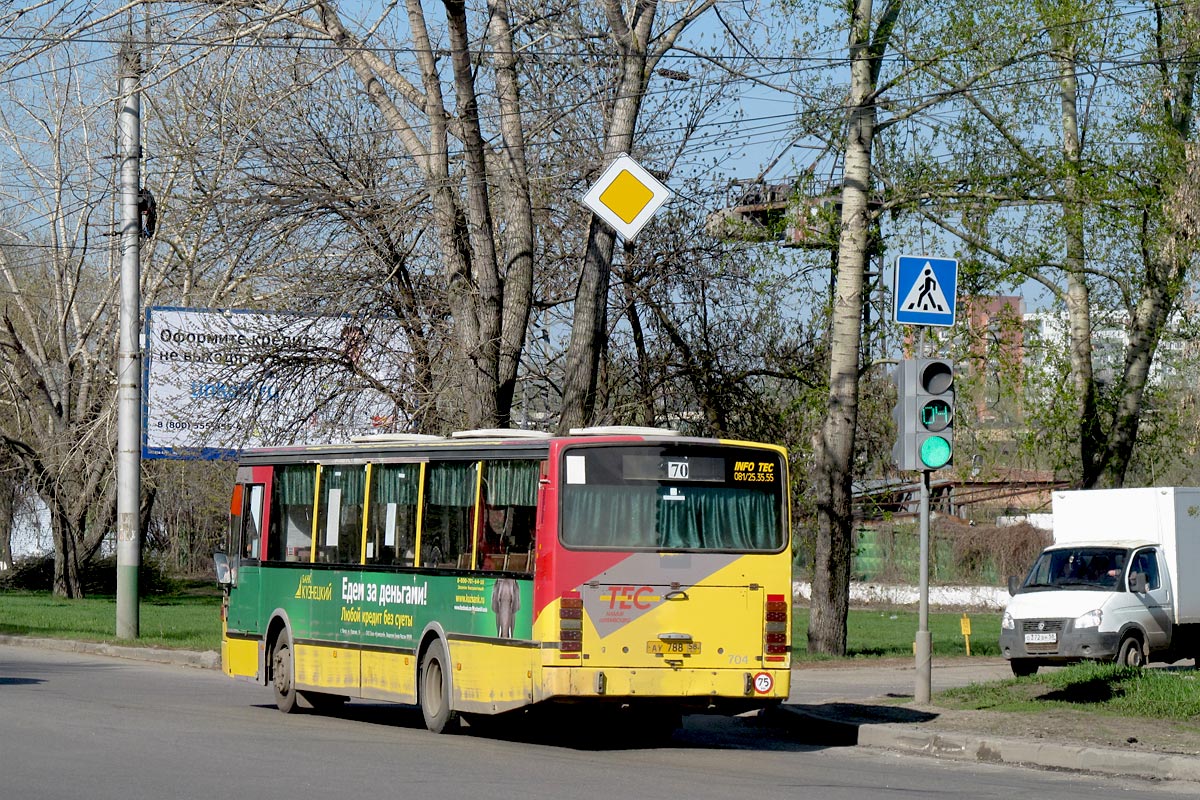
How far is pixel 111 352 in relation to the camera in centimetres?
4388

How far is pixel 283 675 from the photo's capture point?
58.0 ft

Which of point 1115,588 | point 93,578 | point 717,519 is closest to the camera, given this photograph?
point 717,519

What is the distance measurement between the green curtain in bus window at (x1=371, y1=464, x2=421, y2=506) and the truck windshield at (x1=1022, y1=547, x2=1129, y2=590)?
12129 mm

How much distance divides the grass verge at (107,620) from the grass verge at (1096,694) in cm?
1405

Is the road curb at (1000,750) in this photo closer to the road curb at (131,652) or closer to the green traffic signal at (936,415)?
the green traffic signal at (936,415)

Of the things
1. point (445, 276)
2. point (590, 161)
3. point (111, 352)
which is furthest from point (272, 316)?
point (111, 352)

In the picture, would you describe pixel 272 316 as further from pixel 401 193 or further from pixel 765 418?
pixel 765 418

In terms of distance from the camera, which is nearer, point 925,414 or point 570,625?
point 570,625

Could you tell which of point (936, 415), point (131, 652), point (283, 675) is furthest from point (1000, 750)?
point (131, 652)

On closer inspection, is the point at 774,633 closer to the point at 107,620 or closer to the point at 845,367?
the point at 845,367

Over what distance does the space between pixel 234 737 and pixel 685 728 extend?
4.99 m

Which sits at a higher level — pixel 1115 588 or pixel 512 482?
pixel 512 482

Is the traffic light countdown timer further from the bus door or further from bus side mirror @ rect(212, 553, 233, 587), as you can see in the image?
bus side mirror @ rect(212, 553, 233, 587)

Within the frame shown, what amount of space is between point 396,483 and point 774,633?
417 centimetres
